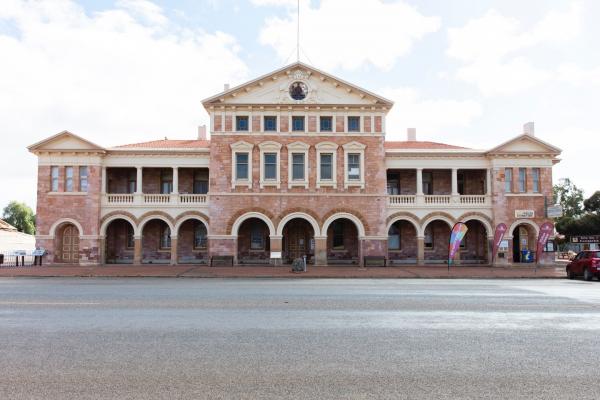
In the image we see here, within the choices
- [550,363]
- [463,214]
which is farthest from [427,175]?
[550,363]

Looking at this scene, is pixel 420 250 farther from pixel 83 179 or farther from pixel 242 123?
pixel 83 179

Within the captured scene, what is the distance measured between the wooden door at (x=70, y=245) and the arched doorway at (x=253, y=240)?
11.0m

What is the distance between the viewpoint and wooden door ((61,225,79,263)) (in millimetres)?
29219

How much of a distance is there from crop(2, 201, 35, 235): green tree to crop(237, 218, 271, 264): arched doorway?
272ft

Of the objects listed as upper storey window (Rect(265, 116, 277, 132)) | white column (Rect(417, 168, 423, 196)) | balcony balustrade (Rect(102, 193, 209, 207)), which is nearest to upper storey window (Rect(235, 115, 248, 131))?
upper storey window (Rect(265, 116, 277, 132))

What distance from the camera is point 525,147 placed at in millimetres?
29312

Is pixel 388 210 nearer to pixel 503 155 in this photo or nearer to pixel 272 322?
pixel 503 155

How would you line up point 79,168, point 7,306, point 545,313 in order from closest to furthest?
point 545,313
point 7,306
point 79,168

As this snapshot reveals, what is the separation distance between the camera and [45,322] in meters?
8.79

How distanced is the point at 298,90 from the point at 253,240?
10.8 m

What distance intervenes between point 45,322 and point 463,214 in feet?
86.0

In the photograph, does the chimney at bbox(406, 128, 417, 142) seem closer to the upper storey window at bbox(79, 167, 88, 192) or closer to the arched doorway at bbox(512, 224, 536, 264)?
the arched doorway at bbox(512, 224, 536, 264)

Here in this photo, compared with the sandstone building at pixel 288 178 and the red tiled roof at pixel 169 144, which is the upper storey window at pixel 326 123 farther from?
the red tiled roof at pixel 169 144

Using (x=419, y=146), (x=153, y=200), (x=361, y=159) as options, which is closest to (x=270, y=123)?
(x=361, y=159)
